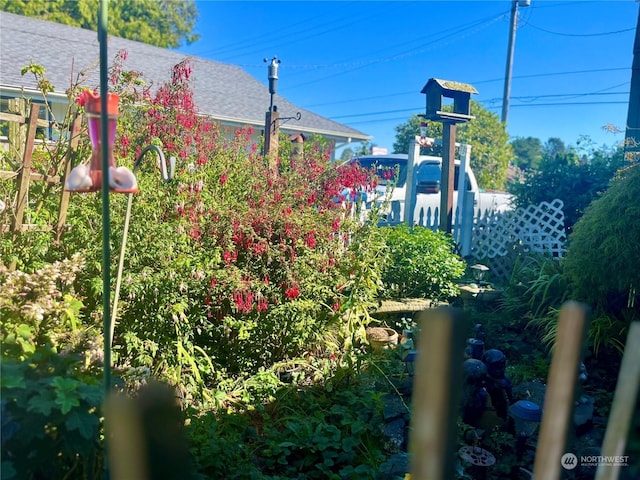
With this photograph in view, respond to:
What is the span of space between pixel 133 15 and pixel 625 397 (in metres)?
26.9

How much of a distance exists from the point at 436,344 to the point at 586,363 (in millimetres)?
3907

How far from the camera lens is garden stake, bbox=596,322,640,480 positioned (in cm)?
86

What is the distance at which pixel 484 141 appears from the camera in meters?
20.7

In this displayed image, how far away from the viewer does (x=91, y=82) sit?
30.1 feet

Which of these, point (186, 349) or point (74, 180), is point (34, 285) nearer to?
point (74, 180)

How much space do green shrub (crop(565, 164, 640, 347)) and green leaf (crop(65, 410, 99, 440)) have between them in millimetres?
3671

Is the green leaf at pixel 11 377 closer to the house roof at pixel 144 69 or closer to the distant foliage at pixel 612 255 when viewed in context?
the distant foliage at pixel 612 255

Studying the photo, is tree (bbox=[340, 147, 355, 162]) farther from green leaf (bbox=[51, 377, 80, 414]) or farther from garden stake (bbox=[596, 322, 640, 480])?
garden stake (bbox=[596, 322, 640, 480])

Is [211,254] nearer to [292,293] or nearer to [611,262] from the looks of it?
[292,293]

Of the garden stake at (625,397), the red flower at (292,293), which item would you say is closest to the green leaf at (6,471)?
the garden stake at (625,397)

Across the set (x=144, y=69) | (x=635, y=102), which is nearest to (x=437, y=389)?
(x=635, y=102)

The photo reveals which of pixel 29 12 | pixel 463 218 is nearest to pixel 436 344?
pixel 463 218

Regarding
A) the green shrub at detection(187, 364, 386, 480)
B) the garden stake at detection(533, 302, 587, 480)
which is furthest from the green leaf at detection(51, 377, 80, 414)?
the garden stake at detection(533, 302, 587, 480)

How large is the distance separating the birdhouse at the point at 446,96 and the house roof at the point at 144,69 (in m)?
5.95
